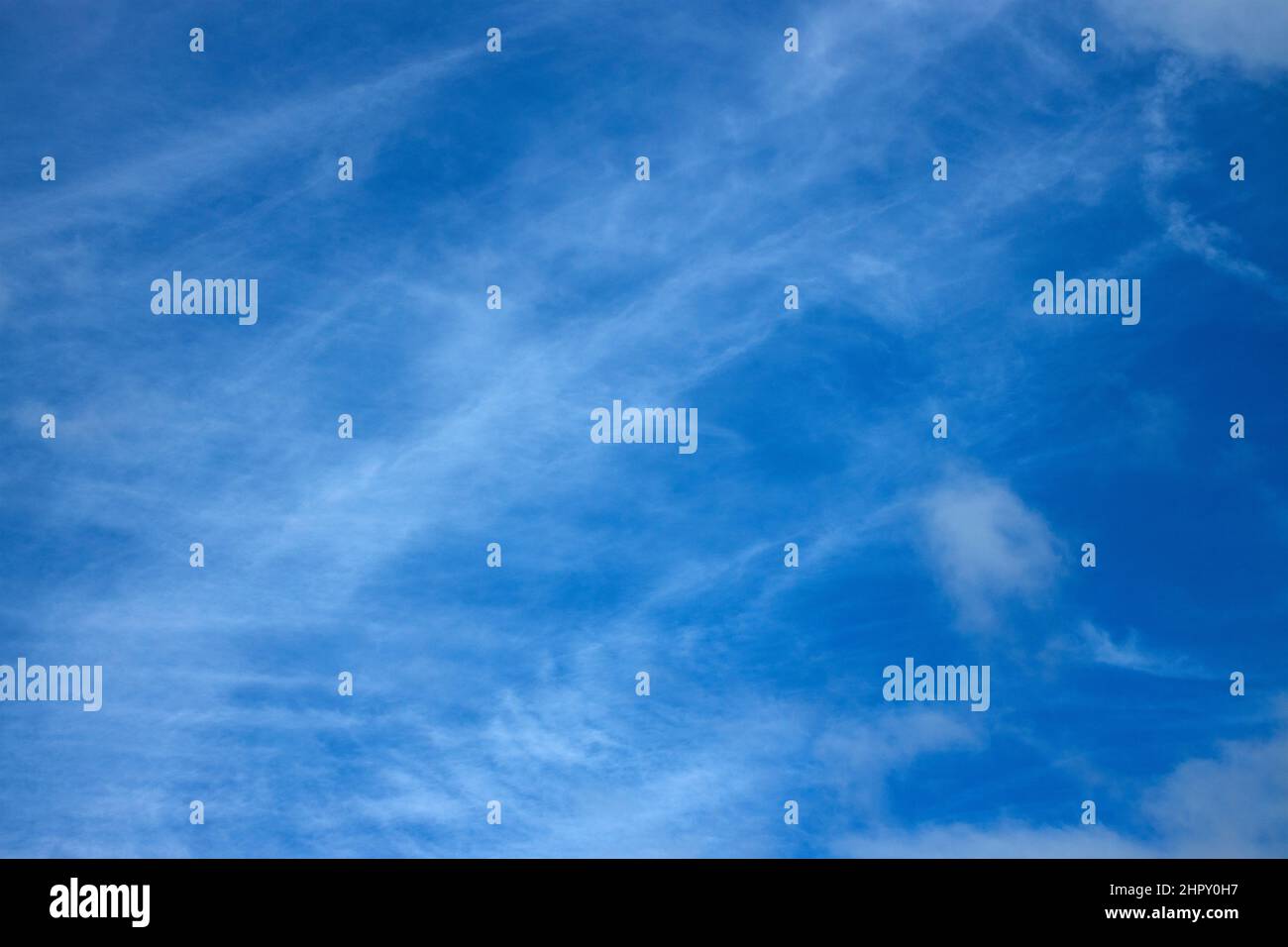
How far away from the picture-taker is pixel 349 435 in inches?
567

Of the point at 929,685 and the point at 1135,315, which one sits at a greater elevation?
the point at 1135,315

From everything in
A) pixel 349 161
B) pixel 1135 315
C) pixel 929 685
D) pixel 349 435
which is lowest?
pixel 929 685
